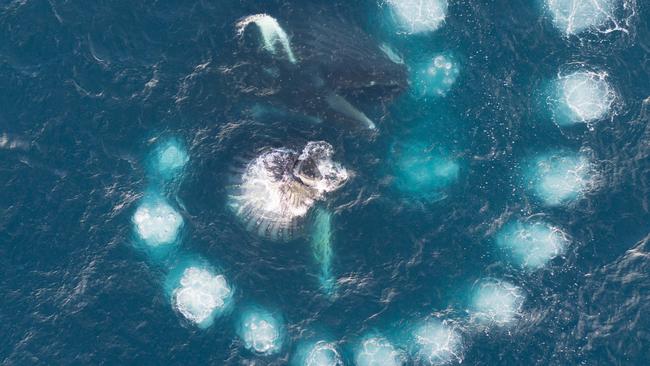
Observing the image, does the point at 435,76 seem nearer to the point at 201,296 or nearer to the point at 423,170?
the point at 423,170

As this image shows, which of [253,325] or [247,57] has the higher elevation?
[247,57]

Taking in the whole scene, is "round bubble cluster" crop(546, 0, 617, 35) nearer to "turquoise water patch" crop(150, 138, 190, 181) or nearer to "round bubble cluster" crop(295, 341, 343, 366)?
"round bubble cluster" crop(295, 341, 343, 366)

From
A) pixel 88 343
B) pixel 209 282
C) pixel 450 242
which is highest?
pixel 450 242

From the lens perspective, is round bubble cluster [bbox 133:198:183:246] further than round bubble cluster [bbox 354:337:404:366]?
Yes

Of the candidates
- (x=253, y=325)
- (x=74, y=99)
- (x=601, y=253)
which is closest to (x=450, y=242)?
(x=601, y=253)

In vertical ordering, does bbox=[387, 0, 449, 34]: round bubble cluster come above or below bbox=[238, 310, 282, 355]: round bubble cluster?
above

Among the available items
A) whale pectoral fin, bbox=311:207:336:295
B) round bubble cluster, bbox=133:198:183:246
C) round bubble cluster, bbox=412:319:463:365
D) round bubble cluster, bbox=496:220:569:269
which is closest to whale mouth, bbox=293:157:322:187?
whale pectoral fin, bbox=311:207:336:295

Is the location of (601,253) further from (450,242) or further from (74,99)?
(74,99)

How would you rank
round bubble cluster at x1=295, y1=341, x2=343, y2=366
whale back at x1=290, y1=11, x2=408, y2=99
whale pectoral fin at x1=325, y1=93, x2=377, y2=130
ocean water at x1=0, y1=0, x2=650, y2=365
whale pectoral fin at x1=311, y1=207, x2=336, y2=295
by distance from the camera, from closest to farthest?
round bubble cluster at x1=295, y1=341, x2=343, y2=366
ocean water at x1=0, y1=0, x2=650, y2=365
whale pectoral fin at x1=311, y1=207, x2=336, y2=295
whale back at x1=290, y1=11, x2=408, y2=99
whale pectoral fin at x1=325, y1=93, x2=377, y2=130
